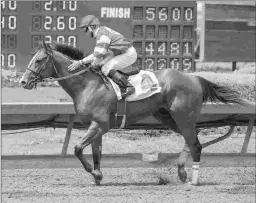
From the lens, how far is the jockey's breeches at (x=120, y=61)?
7.20 m

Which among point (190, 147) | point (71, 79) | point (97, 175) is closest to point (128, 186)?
point (97, 175)

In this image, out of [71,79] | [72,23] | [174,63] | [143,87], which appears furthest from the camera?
[174,63]

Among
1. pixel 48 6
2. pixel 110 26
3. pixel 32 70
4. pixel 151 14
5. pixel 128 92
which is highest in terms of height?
pixel 48 6

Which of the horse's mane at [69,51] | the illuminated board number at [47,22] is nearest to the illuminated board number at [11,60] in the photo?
the illuminated board number at [47,22]

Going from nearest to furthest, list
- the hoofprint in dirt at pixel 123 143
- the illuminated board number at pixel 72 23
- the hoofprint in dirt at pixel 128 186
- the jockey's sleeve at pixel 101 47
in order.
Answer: the hoofprint in dirt at pixel 128 186
the jockey's sleeve at pixel 101 47
the hoofprint in dirt at pixel 123 143
the illuminated board number at pixel 72 23

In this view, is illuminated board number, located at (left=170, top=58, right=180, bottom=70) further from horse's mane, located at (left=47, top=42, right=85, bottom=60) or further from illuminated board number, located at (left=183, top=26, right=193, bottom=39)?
horse's mane, located at (left=47, top=42, right=85, bottom=60)

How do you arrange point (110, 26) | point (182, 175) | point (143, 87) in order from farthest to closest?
point (110, 26) → point (182, 175) → point (143, 87)

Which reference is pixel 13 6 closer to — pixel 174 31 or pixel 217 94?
pixel 174 31

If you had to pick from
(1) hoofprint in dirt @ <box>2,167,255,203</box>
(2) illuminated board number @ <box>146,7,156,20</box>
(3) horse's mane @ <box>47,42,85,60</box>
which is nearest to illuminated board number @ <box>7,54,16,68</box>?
(2) illuminated board number @ <box>146,7,156,20</box>

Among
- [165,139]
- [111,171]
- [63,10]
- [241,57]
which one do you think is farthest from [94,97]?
[241,57]

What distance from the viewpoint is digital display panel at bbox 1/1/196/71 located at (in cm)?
1101

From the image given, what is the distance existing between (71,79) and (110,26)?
4.31 meters

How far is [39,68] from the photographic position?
7.09 metres

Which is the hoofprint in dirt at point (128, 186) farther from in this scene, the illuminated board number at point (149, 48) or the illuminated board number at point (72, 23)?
the illuminated board number at point (72, 23)
